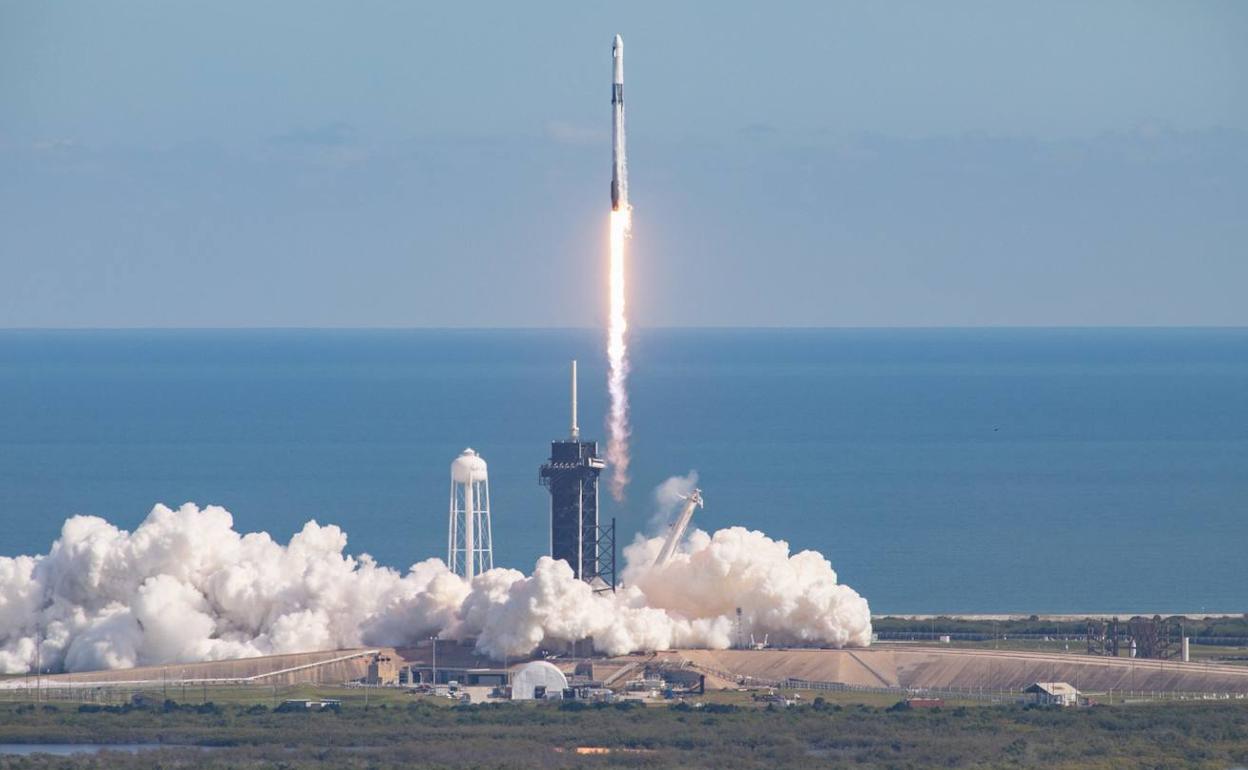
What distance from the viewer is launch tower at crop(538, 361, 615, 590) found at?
101 meters

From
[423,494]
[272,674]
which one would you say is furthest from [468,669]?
[423,494]

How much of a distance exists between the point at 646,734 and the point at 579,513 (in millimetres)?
16554

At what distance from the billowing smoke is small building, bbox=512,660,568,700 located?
1495mm

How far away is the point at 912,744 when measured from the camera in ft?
277

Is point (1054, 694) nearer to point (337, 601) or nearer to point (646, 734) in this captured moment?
point (646, 734)

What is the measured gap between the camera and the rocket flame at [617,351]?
99.2m

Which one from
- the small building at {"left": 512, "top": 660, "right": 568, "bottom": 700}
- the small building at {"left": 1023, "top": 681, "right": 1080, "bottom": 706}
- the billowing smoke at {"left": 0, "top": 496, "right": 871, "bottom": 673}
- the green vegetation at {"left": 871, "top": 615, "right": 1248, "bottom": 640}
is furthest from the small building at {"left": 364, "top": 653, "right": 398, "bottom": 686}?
the small building at {"left": 1023, "top": 681, "right": 1080, "bottom": 706}

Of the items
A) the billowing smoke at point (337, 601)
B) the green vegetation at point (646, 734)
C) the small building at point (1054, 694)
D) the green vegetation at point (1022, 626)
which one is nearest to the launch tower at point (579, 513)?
the billowing smoke at point (337, 601)

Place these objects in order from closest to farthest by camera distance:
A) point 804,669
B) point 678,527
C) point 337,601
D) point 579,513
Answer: point 804,669
point 579,513
point 337,601
point 678,527

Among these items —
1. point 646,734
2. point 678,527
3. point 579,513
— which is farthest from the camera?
point 678,527

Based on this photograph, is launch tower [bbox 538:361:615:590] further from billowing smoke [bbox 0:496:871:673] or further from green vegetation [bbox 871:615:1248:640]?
green vegetation [bbox 871:615:1248:640]

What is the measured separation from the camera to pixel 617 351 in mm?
104562

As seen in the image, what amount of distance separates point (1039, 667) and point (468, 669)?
19.2 meters

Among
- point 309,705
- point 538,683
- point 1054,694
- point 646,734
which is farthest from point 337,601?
point 1054,694
